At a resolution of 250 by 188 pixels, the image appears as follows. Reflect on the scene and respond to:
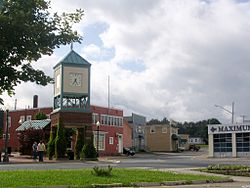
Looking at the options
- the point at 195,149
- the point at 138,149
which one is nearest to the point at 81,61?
the point at 138,149

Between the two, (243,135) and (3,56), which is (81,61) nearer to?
(243,135)

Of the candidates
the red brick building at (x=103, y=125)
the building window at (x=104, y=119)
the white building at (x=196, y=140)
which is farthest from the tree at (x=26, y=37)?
the white building at (x=196, y=140)

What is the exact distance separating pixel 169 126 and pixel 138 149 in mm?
13862

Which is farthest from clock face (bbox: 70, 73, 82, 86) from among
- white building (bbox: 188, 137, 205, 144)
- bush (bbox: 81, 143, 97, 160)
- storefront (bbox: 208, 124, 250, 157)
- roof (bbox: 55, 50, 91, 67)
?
white building (bbox: 188, 137, 205, 144)

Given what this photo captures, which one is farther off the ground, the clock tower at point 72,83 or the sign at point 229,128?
the clock tower at point 72,83

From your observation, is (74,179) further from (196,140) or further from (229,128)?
(196,140)

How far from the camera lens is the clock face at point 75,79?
4400 cm

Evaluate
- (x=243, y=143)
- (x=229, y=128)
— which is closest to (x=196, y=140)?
(x=229, y=128)

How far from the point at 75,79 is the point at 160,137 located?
64.2m

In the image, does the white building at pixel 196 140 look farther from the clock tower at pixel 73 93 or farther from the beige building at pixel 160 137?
the clock tower at pixel 73 93

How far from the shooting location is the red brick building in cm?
6838

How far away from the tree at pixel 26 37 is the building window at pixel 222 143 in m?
58.2

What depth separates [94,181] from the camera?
60.0 ft

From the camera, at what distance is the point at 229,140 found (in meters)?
65.7
